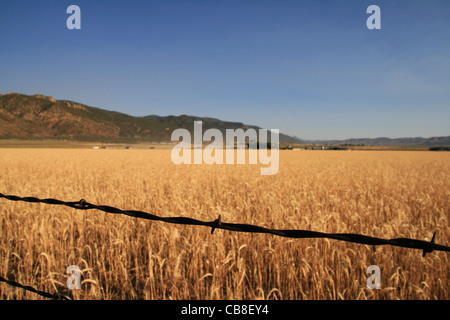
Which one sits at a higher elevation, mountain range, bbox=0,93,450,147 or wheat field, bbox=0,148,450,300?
mountain range, bbox=0,93,450,147

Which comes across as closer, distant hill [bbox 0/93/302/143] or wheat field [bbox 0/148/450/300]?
wheat field [bbox 0/148/450/300]

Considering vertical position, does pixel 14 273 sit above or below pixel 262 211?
below

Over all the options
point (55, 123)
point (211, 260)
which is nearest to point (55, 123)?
point (55, 123)

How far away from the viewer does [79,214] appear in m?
4.34

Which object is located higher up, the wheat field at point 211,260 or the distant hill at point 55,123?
the distant hill at point 55,123

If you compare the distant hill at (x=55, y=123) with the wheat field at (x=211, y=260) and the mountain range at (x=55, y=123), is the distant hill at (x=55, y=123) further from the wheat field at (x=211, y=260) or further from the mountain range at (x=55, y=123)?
the wheat field at (x=211, y=260)

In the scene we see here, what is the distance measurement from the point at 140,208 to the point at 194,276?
8.92ft

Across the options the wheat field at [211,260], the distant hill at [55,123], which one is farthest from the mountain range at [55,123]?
the wheat field at [211,260]

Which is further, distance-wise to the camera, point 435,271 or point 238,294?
point 435,271

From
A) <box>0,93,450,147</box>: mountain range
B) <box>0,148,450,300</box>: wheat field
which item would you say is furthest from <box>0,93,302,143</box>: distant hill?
<box>0,148,450,300</box>: wheat field

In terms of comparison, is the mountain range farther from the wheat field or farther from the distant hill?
the wheat field

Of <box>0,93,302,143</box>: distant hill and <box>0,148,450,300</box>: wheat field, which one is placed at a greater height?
<box>0,93,302,143</box>: distant hill
